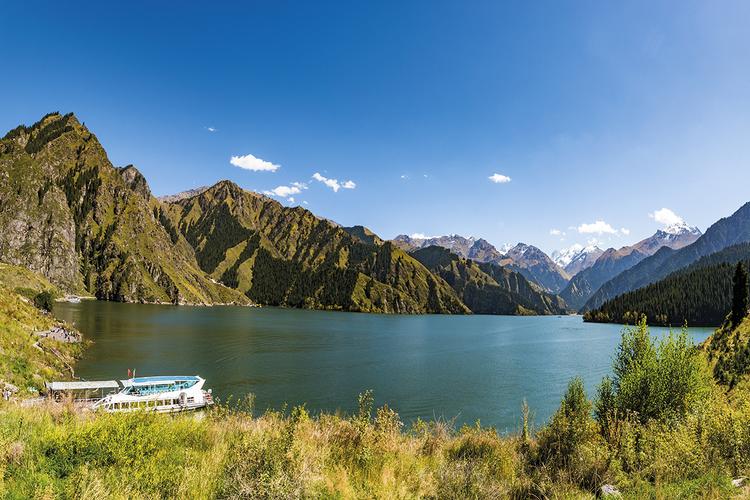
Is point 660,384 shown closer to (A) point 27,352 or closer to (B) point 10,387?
(B) point 10,387

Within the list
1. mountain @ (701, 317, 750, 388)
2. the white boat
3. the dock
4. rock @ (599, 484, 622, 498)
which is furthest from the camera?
mountain @ (701, 317, 750, 388)

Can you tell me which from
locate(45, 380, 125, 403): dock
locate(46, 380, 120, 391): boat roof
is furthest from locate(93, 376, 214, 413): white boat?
locate(46, 380, 120, 391): boat roof

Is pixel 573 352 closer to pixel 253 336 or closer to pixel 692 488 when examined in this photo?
pixel 253 336

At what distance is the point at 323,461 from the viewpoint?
10273 millimetres

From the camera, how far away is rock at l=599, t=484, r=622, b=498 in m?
9.01

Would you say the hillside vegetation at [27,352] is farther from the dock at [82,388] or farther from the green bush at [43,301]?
the green bush at [43,301]

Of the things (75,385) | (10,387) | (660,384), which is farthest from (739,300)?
(10,387)

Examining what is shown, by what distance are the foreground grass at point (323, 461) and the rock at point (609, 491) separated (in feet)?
0.85

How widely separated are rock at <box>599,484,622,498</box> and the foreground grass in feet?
0.85

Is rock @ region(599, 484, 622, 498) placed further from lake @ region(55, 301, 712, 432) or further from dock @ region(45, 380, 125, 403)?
dock @ region(45, 380, 125, 403)

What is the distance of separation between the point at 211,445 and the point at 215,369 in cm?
6545

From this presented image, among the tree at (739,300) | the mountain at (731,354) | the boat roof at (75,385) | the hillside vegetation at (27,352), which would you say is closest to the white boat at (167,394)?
the boat roof at (75,385)

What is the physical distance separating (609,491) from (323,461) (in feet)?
23.7

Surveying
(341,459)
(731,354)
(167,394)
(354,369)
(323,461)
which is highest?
(323,461)
